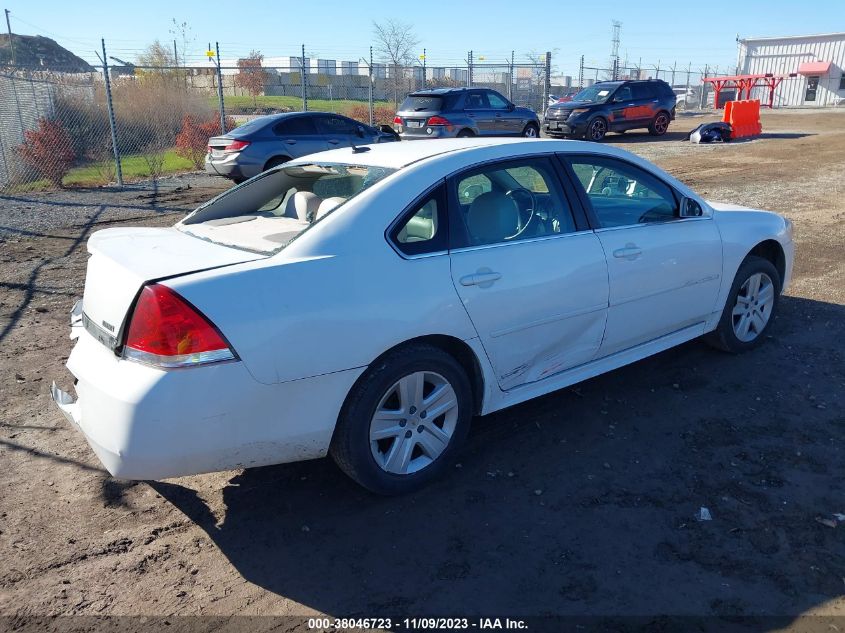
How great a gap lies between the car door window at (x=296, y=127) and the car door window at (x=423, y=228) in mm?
11008

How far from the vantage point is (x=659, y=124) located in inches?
952

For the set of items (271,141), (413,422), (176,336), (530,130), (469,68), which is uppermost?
(469,68)

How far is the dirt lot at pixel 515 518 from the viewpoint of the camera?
9.16ft

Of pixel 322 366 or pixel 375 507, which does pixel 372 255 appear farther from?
pixel 375 507

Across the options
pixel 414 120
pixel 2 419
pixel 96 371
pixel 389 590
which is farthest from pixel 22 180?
pixel 389 590

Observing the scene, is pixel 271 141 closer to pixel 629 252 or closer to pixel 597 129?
pixel 629 252

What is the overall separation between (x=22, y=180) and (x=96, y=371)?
A: 1343 cm

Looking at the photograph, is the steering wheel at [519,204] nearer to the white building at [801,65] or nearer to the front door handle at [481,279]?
the front door handle at [481,279]

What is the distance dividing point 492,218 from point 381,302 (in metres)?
0.97

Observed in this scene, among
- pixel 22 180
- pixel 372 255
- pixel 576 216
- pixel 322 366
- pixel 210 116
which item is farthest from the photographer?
pixel 210 116

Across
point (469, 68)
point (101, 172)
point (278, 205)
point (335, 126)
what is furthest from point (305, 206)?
point (469, 68)

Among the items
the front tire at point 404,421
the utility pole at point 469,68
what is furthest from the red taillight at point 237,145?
the utility pole at point 469,68

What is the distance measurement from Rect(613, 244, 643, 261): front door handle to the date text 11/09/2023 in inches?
88.2

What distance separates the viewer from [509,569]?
2928mm
